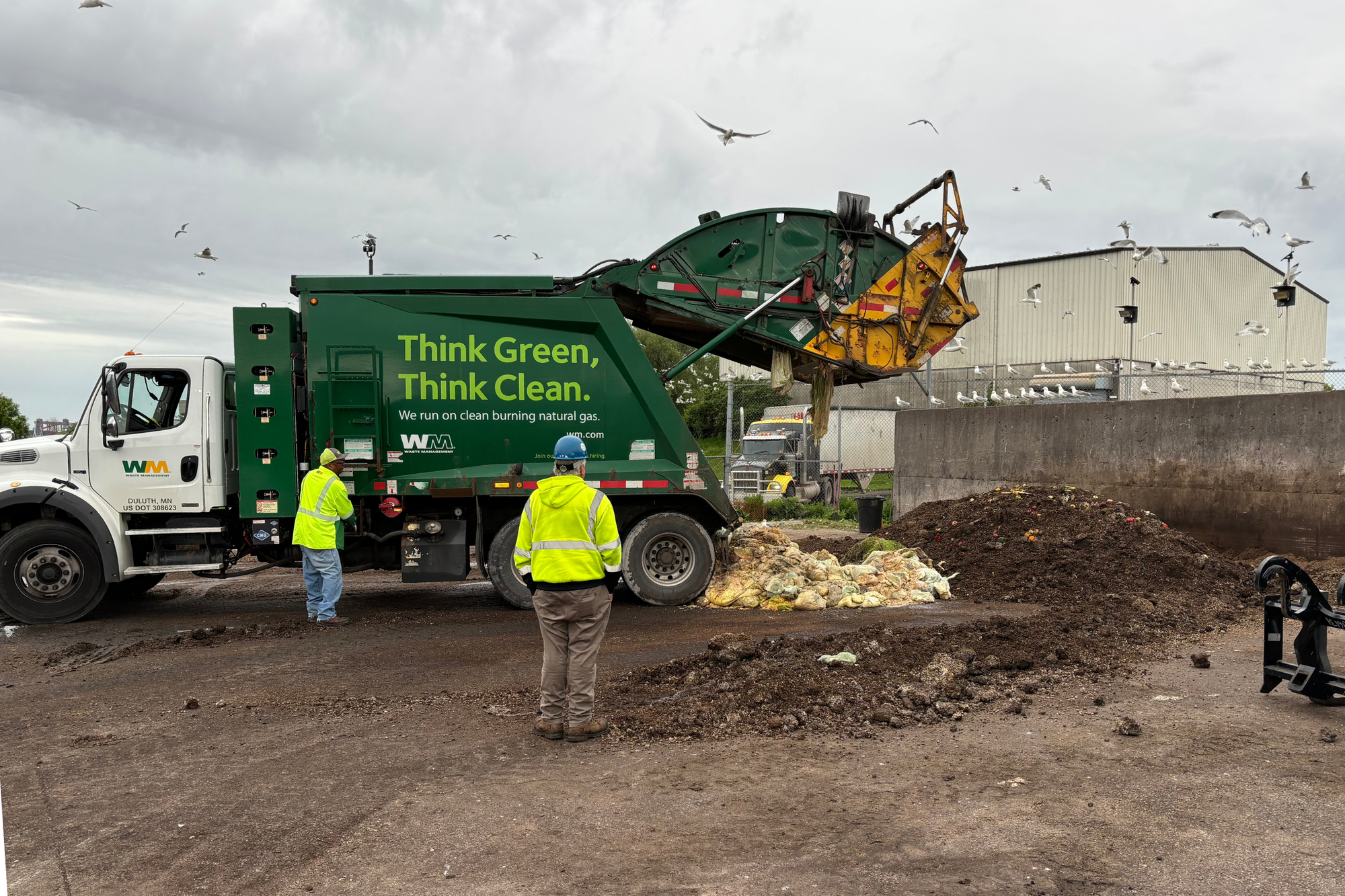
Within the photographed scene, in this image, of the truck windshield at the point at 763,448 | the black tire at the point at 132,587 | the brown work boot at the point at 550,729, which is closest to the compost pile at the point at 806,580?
the brown work boot at the point at 550,729

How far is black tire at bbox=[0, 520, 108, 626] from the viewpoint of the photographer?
820cm

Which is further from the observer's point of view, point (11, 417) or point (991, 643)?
point (11, 417)

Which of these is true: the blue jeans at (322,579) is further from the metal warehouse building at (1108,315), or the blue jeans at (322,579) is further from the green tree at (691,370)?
the green tree at (691,370)

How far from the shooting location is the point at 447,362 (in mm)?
8656

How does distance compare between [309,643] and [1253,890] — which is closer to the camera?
[1253,890]

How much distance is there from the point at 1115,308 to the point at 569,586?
103ft

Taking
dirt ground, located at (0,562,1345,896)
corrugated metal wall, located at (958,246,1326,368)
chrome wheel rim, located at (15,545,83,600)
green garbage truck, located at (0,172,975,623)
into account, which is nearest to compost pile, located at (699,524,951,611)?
green garbage truck, located at (0,172,975,623)

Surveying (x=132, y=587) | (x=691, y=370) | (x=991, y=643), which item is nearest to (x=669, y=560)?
(x=991, y=643)

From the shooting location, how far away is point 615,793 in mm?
4113

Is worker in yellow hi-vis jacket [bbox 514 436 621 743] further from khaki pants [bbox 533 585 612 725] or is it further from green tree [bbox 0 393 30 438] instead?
green tree [bbox 0 393 30 438]

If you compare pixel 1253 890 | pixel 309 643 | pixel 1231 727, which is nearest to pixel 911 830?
pixel 1253 890

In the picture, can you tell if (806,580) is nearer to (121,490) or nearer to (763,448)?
(121,490)

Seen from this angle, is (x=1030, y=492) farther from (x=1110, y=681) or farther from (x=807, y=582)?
(x=1110, y=681)

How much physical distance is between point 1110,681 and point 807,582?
3606 mm
